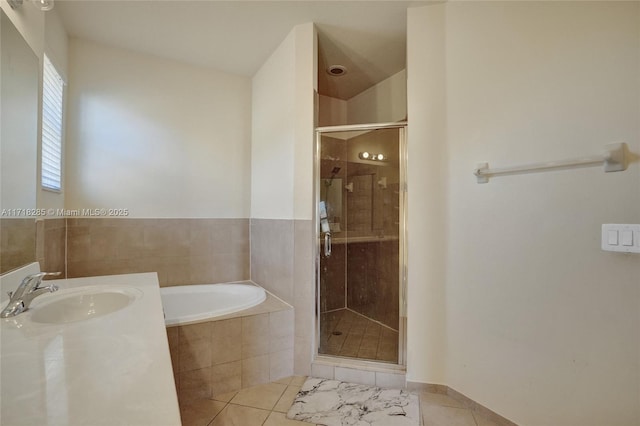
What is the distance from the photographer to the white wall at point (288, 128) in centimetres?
215

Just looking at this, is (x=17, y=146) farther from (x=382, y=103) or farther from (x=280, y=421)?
(x=382, y=103)

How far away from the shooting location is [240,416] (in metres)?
1.65

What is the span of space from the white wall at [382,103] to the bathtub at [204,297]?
2097mm

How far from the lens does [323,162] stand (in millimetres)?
2250

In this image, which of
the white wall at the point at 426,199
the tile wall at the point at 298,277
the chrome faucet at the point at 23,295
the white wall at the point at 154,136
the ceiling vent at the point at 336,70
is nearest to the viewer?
the chrome faucet at the point at 23,295

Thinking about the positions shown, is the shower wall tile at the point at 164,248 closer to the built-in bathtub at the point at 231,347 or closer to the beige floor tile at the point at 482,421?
the built-in bathtub at the point at 231,347

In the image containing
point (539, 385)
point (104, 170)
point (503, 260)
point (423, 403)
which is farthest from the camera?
point (104, 170)

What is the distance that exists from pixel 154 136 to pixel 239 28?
3.97 feet

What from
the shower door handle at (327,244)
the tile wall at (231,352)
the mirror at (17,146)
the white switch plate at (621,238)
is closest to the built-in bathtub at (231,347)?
the tile wall at (231,352)

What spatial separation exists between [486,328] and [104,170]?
9.98ft

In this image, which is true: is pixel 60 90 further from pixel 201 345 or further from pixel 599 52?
pixel 599 52

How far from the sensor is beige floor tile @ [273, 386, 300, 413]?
1722 millimetres

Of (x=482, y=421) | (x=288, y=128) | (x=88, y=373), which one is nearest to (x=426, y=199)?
(x=288, y=128)

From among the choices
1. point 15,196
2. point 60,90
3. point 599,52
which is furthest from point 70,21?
point 599,52
